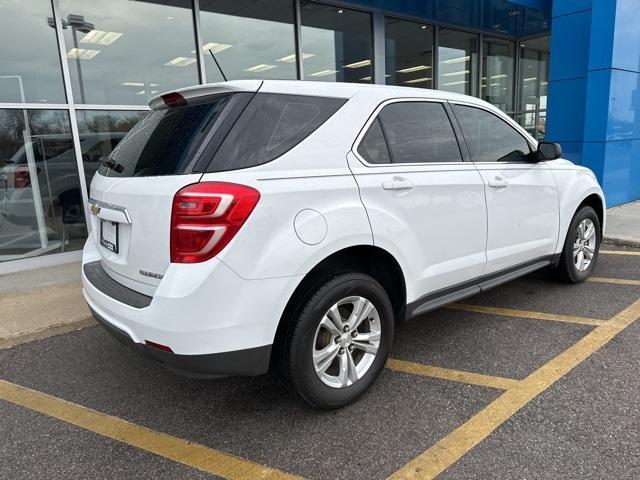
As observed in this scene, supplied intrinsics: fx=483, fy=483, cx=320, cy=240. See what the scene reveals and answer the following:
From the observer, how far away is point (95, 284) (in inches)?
111

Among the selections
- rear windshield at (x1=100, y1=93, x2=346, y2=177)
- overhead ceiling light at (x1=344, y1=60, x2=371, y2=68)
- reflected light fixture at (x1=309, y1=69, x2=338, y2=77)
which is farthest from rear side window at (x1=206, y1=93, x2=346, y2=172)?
overhead ceiling light at (x1=344, y1=60, x2=371, y2=68)

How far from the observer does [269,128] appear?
2.47 meters

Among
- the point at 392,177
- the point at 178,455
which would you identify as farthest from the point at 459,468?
the point at 392,177

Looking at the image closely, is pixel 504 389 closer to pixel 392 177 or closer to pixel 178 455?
pixel 392 177

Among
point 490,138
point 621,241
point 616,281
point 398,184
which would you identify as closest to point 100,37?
point 490,138

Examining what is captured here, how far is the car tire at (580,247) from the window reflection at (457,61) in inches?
277

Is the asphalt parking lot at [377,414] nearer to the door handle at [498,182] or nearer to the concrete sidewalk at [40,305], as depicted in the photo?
the concrete sidewalk at [40,305]

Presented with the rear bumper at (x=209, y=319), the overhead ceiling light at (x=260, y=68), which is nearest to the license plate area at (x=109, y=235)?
the rear bumper at (x=209, y=319)

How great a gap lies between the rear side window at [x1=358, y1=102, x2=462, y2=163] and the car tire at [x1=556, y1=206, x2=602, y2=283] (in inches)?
70.6

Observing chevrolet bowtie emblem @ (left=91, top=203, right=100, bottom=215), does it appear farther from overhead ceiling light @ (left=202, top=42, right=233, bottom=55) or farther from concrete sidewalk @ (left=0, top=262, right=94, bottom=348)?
overhead ceiling light @ (left=202, top=42, right=233, bottom=55)

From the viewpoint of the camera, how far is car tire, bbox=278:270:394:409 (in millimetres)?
2453

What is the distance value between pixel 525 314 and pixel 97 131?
5.80 m

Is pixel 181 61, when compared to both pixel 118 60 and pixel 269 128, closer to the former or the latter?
pixel 118 60

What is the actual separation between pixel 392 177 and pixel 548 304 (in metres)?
2.30
